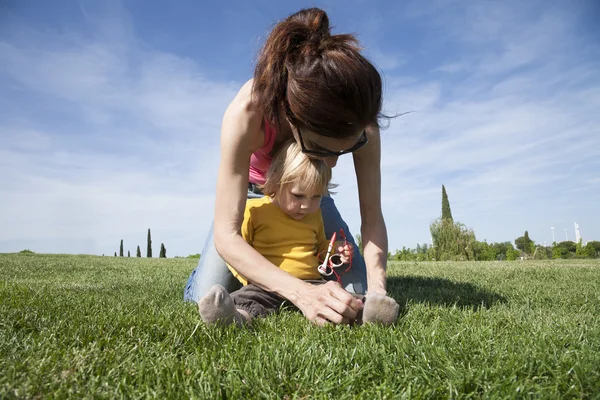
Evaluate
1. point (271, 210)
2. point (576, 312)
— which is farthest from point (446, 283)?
point (271, 210)

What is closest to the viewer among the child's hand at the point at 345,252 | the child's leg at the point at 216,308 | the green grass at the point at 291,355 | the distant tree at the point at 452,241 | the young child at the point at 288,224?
the green grass at the point at 291,355

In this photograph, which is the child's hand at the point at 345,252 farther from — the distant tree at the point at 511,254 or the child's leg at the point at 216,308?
the distant tree at the point at 511,254

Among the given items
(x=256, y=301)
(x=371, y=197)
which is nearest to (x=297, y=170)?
(x=371, y=197)

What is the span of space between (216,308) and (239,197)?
0.78 metres

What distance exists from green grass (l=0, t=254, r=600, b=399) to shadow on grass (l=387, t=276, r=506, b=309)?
1.37 feet

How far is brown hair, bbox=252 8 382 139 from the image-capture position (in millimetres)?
2211

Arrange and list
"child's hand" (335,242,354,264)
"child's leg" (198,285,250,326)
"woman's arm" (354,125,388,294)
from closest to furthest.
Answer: "child's leg" (198,285,250,326) < "woman's arm" (354,125,388,294) < "child's hand" (335,242,354,264)

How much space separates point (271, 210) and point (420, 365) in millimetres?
1727

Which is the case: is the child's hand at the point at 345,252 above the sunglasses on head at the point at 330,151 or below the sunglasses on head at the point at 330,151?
below

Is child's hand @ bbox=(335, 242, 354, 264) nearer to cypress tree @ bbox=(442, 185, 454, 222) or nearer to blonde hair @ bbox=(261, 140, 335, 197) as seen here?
blonde hair @ bbox=(261, 140, 335, 197)

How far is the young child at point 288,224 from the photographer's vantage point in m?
2.83

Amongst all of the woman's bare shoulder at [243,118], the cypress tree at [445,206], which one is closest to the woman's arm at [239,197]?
the woman's bare shoulder at [243,118]

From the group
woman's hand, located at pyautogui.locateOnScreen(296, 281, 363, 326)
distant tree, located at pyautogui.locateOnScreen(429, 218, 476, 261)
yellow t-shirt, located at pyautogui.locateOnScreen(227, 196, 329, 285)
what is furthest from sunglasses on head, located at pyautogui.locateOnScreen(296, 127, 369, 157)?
distant tree, located at pyautogui.locateOnScreen(429, 218, 476, 261)

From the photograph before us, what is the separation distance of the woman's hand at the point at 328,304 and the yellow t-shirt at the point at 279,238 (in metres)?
0.73
